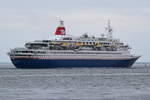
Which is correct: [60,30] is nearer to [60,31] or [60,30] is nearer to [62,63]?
[60,31]

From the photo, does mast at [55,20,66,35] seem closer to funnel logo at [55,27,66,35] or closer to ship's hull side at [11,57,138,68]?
funnel logo at [55,27,66,35]

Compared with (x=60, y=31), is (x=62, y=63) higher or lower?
lower

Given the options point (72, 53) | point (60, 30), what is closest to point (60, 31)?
point (60, 30)

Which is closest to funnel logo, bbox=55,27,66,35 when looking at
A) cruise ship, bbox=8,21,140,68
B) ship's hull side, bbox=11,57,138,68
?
cruise ship, bbox=8,21,140,68

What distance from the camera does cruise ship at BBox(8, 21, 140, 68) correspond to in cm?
12406

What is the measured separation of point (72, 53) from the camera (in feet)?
423

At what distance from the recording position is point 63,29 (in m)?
143

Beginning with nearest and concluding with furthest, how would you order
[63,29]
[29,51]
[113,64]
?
[29,51], [113,64], [63,29]

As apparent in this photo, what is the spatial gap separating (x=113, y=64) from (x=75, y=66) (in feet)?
34.5

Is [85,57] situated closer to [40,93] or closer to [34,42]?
[34,42]

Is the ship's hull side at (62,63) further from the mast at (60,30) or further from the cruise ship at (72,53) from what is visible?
the mast at (60,30)

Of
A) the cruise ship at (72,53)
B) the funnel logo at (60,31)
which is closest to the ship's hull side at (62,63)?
the cruise ship at (72,53)

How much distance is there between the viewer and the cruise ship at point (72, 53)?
124 metres

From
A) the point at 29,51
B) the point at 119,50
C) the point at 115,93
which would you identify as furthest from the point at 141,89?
the point at 119,50
